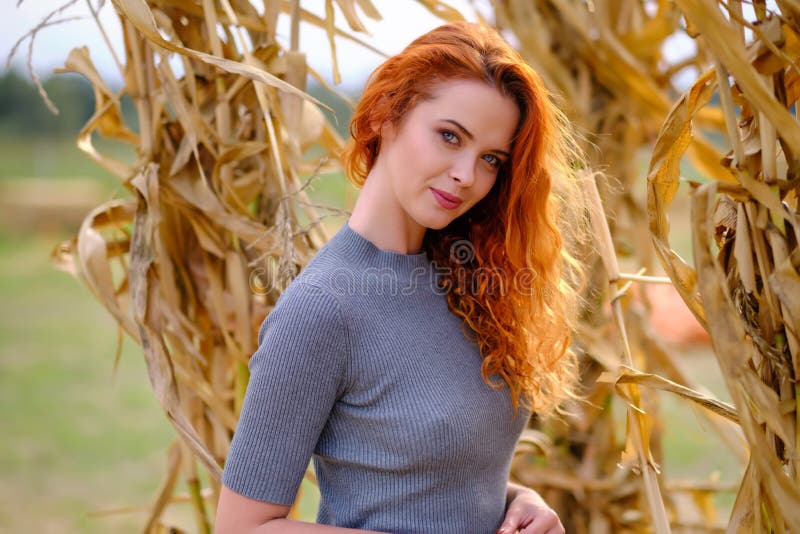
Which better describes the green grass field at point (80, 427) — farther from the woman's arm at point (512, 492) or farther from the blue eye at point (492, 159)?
the blue eye at point (492, 159)

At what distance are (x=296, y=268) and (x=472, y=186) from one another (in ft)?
0.75

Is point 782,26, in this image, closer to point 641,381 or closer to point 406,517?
point 641,381

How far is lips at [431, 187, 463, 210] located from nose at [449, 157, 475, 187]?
0.06 feet

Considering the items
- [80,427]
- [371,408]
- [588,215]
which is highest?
[588,215]

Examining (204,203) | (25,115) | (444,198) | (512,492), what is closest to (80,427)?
(204,203)

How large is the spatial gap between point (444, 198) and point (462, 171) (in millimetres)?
32

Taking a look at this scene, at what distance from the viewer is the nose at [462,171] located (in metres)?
0.76

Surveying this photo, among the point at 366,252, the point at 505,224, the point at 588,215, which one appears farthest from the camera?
the point at 588,215

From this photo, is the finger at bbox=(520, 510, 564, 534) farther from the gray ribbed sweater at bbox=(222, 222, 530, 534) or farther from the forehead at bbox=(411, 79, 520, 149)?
the forehead at bbox=(411, 79, 520, 149)

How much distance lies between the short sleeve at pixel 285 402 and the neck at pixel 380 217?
128 mm

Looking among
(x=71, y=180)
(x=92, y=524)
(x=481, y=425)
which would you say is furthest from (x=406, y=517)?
(x=71, y=180)

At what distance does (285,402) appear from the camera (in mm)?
684

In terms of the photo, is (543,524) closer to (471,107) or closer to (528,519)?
(528,519)

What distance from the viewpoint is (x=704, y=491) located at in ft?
4.31
